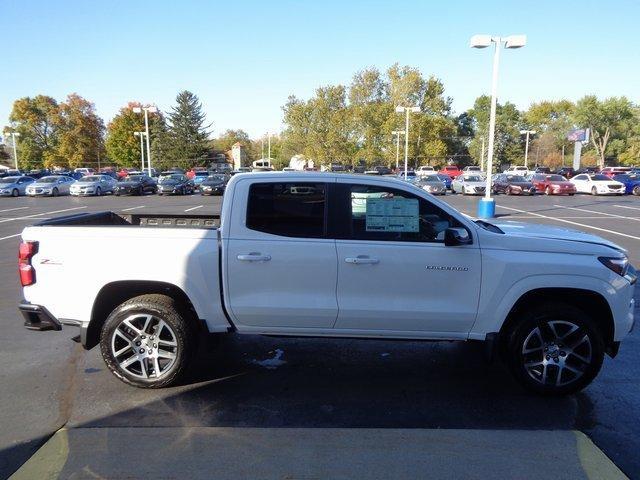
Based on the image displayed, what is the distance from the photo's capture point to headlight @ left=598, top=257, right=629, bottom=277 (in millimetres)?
3979

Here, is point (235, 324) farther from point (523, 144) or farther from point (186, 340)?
point (523, 144)

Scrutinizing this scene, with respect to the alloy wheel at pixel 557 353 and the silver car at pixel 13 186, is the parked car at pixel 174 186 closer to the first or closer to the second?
the silver car at pixel 13 186

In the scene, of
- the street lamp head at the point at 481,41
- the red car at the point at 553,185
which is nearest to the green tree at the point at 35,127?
the red car at the point at 553,185

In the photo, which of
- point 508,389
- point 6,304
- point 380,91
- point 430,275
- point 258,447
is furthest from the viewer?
point 380,91

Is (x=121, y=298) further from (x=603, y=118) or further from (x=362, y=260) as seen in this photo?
(x=603, y=118)

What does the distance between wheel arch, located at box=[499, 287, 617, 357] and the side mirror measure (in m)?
0.67

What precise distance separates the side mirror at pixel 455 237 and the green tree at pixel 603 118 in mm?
91157

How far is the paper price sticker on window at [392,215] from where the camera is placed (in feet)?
13.3

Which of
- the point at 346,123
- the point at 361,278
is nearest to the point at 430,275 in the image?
the point at 361,278

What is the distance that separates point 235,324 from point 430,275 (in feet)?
5.43

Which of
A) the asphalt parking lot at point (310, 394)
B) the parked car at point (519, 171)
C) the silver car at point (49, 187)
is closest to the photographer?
the asphalt parking lot at point (310, 394)

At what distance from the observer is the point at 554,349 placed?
4.05 m

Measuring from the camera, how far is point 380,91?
60781 millimetres

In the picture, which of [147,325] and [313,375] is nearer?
[147,325]
